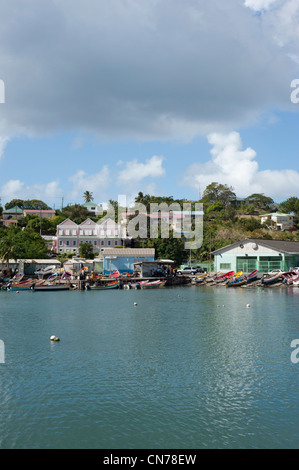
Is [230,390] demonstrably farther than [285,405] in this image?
Yes

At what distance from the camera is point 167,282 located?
7400 centimetres

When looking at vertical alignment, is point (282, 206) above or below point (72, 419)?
above

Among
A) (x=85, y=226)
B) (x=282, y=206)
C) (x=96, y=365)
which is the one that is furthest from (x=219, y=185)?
(x=96, y=365)

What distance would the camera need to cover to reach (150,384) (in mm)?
17750

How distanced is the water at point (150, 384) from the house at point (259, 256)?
37614 millimetres

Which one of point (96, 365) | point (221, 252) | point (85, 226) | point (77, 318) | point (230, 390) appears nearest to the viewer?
point (230, 390)

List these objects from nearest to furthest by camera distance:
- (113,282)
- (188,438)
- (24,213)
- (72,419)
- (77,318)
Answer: (188,438)
(72,419)
(77,318)
(113,282)
(24,213)

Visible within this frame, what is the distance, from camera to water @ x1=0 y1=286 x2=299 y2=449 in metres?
13.2

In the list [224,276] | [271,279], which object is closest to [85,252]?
[224,276]

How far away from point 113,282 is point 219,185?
71.3 meters

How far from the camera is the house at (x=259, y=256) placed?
70.1m

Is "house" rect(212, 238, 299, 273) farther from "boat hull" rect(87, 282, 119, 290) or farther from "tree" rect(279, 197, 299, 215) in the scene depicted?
"tree" rect(279, 197, 299, 215)

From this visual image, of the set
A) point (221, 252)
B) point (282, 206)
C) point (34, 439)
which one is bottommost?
point (34, 439)

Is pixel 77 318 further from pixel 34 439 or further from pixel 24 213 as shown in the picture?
pixel 24 213
